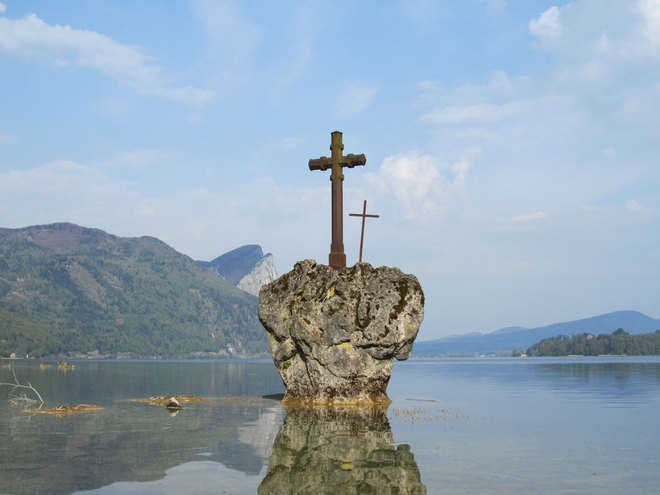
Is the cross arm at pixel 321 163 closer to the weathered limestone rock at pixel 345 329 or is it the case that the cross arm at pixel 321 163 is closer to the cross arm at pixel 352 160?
the cross arm at pixel 352 160

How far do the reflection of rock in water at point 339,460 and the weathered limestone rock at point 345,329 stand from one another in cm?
687

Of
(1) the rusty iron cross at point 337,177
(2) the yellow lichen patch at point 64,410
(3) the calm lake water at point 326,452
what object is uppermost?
(1) the rusty iron cross at point 337,177

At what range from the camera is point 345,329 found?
98.5 ft

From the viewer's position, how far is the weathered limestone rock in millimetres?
30141

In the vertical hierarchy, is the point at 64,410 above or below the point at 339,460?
below

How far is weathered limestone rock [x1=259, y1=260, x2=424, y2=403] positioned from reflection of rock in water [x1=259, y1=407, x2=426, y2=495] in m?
6.87

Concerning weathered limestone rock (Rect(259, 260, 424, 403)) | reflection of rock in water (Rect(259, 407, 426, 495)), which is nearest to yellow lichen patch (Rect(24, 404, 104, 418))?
weathered limestone rock (Rect(259, 260, 424, 403))

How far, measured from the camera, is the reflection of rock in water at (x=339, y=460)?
1237cm

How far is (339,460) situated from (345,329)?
15170 mm

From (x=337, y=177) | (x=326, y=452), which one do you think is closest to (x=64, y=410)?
(x=326, y=452)

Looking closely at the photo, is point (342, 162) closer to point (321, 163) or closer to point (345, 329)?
point (321, 163)

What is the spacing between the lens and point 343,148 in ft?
114

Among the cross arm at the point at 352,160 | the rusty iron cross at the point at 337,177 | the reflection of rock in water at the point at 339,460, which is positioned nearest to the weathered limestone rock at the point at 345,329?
the rusty iron cross at the point at 337,177

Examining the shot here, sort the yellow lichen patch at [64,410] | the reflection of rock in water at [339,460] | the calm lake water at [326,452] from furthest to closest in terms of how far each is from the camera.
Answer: the yellow lichen patch at [64,410]
the calm lake water at [326,452]
the reflection of rock in water at [339,460]
